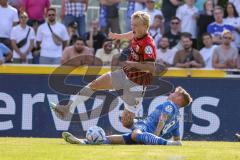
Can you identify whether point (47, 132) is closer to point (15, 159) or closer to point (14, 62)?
point (14, 62)

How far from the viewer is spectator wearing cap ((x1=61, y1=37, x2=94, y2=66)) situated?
1720 centimetres

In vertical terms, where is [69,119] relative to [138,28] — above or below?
below

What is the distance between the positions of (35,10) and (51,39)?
4.01 ft

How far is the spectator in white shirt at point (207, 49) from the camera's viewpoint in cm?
1777

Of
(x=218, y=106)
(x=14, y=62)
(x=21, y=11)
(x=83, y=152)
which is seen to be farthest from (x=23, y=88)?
(x=83, y=152)

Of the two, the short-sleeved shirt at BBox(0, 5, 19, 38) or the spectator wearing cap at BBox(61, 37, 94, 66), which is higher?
the short-sleeved shirt at BBox(0, 5, 19, 38)

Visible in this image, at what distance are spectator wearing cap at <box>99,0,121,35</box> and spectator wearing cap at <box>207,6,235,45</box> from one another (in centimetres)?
254

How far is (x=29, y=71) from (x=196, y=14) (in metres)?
5.07

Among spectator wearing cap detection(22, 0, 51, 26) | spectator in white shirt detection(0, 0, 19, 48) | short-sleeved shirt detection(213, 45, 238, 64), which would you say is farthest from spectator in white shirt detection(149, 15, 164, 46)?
spectator in white shirt detection(0, 0, 19, 48)

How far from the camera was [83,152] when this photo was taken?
948 centimetres

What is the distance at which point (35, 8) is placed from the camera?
62.1 ft

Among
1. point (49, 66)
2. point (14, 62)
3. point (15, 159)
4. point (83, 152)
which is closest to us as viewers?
point (15, 159)

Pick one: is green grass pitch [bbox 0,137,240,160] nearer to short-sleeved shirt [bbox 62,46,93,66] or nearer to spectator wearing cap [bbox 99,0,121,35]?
short-sleeved shirt [bbox 62,46,93,66]

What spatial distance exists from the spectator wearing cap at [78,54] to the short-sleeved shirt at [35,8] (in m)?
1.80
